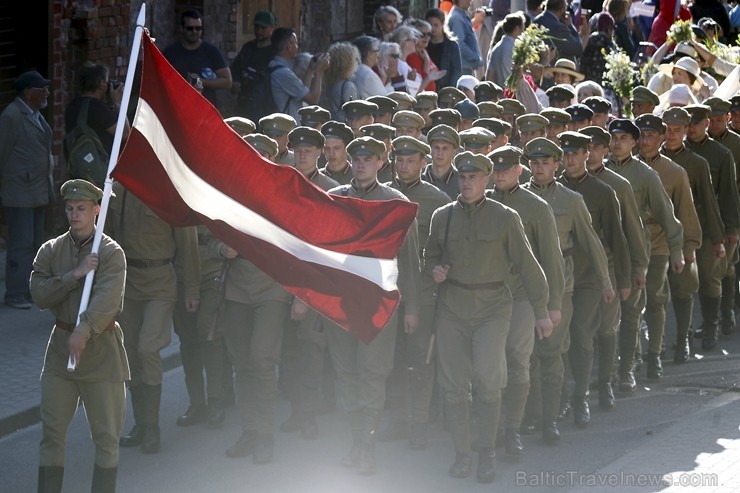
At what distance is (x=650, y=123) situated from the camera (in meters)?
13.6

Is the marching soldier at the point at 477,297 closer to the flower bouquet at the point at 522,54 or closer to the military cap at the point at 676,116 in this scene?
the military cap at the point at 676,116

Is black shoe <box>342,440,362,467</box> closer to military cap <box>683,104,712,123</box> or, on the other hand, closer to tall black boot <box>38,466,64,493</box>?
tall black boot <box>38,466,64,493</box>

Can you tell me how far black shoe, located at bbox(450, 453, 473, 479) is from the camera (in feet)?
34.1

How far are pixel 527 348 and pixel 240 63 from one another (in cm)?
744

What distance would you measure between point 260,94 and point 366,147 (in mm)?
5907

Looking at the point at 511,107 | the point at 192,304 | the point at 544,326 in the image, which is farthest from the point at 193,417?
the point at 511,107

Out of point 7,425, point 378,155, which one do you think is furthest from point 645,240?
point 7,425

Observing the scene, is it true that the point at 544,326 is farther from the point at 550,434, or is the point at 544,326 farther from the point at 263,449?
the point at 263,449

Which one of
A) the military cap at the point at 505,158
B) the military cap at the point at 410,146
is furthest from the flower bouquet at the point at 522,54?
the military cap at the point at 505,158

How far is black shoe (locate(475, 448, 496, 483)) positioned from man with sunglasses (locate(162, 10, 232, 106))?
7.31 metres

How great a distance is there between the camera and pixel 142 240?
1102cm

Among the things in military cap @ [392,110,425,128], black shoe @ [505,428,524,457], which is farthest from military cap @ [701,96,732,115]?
black shoe @ [505,428,524,457]

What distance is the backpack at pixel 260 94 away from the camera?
1677cm

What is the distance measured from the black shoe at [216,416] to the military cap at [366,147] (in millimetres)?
2095
